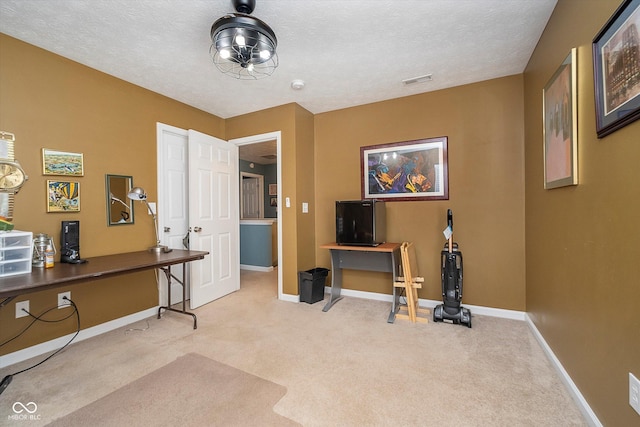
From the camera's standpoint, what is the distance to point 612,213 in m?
1.23

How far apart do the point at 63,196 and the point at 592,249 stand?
3.81 metres

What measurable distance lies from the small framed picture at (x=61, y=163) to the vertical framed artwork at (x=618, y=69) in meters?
3.68

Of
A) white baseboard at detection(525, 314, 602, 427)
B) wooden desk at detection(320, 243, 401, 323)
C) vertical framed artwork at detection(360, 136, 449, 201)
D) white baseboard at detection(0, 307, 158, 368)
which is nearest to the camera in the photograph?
white baseboard at detection(525, 314, 602, 427)

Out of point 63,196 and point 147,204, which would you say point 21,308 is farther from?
point 147,204

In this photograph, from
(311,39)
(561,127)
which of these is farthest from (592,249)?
(311,39)

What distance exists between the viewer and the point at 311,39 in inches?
83.6

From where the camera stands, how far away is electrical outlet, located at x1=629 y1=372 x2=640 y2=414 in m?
1.04

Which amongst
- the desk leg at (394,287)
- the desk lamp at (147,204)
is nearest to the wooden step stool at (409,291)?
the desk leg at (394,287)

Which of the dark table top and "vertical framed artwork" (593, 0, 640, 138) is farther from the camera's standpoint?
the dark table top

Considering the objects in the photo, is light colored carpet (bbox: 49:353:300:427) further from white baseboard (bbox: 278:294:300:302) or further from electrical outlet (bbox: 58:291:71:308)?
white baseboard (bbox: 278:294:300:302)

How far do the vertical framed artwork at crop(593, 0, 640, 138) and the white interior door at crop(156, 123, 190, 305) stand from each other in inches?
143

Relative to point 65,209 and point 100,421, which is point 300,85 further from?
point 100,421

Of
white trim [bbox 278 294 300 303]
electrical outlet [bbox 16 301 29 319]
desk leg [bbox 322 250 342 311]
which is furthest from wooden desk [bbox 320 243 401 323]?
electrical outlet [bbox 16 301 29 319]

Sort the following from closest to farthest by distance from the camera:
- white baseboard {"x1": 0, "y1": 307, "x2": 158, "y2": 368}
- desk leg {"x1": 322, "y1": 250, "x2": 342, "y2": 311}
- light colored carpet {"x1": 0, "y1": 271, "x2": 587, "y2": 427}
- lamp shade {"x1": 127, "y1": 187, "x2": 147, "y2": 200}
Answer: light colored carpet {"x1": 0, "y1": 271, "x2": 587, "y2": 427} → white baseboard {"x1": 0, "y1": 307, "x2": 158, "y2": 368} → lamp shade {"x1": 127, "y1": 187, "x2": 147, "y2": 200} → desk leg {"x1": 322, "y1": 250, "x2": 342, "y2": 311}
